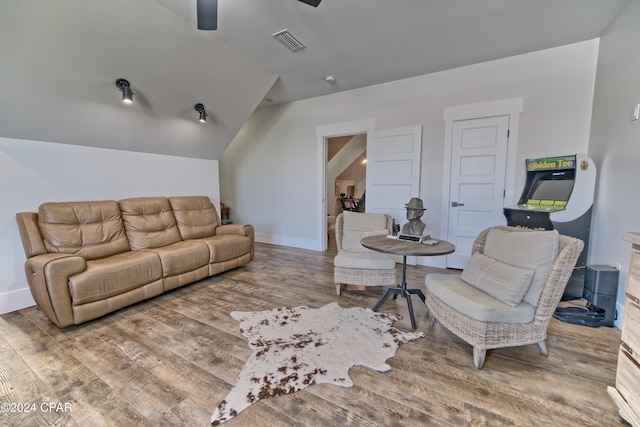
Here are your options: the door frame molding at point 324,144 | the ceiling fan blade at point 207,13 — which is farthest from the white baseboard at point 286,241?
the ceiling fan blade at point 207,13

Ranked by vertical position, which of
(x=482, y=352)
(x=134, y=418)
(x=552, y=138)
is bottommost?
(x=134, y=418)

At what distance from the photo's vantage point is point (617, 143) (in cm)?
234

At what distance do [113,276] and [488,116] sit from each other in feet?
15.0

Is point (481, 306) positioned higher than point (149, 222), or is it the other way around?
point (149, 222)

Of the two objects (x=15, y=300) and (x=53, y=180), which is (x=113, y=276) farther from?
(x=53, y=180)

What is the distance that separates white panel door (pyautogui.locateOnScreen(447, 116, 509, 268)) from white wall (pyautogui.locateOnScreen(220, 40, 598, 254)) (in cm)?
18

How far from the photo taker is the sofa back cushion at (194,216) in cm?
354

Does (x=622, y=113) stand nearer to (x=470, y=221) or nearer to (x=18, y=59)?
(x=470, y=221)

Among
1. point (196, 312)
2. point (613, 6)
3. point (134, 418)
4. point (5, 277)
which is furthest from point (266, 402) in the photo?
point (613, 6)

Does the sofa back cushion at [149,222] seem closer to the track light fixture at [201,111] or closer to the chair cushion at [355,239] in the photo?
the track light fixture at [201,111]

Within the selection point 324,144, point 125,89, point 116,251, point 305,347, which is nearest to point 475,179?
point 324,144

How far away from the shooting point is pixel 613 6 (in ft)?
7.29

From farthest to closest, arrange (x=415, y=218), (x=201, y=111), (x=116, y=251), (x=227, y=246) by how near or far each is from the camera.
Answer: (x=201, y=111)
(x=227, y=246)
(x=116, y=251)
(x=415, y=218)

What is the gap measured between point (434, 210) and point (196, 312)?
3.29 m
